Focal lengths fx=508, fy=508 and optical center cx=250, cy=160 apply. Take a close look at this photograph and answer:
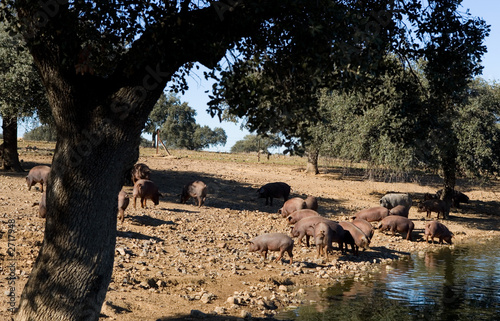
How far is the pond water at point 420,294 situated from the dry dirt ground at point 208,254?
1.82 ft

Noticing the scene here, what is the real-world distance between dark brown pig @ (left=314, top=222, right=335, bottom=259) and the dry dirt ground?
1.44 feet

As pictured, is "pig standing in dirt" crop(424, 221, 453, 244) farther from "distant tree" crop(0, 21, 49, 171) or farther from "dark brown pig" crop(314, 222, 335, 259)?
"distant tree" crop(0, 21, 49, 171)

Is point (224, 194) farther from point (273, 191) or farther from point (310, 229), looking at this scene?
point (310, 229)

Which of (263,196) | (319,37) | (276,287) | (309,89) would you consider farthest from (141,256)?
(263,196)

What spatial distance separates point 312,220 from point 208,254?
13.2 ft

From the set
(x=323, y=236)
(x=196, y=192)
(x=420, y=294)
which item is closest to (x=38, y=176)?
(x=196, y=192)

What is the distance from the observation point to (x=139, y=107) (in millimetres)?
6824

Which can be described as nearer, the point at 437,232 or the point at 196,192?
the point at 437,232

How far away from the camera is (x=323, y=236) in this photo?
14570 mm

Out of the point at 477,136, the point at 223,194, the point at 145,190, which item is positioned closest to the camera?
the point at 145,190

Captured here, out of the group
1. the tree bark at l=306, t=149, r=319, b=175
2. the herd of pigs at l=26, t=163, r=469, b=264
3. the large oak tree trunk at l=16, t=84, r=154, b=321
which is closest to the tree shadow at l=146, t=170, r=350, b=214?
the herd of pigs at l=26, t=163, r=469, b=264

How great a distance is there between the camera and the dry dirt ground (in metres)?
9.47

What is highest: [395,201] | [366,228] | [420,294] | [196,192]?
[196,192]

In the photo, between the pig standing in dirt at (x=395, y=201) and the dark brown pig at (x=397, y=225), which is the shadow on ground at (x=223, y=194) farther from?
the dark brown pig at (x=397, y=225)
